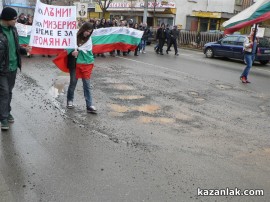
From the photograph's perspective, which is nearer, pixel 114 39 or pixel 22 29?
pixel 22 29

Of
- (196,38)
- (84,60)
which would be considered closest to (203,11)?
(196,38)

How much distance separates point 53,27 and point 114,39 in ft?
35.6

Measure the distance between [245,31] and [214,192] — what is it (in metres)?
33.2

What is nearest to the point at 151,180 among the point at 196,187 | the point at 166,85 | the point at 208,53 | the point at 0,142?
the point at 196,187

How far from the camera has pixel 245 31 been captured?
114 feet

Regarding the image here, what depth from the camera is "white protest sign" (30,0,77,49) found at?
6.49 metres

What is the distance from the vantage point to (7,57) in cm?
561

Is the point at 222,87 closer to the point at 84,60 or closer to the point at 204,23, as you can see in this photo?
the point at 84,60

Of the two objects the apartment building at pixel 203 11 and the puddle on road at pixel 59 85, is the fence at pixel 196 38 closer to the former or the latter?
the apartment building at pixel 203 11

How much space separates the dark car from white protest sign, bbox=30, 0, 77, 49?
43.8 ft

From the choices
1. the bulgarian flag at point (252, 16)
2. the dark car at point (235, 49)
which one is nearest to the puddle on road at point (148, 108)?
the bulgarian flag at point (252, 16)

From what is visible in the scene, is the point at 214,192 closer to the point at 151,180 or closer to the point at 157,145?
the point at 151,180

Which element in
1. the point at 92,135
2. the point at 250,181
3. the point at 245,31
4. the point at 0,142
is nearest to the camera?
the point at 250,181

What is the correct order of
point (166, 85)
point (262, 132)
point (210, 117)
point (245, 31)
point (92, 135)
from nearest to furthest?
point (92, 135) < point (262, 132) < point (210, 117) < point (166, 85) < point (245, 31)
